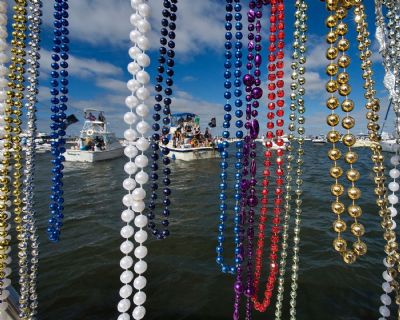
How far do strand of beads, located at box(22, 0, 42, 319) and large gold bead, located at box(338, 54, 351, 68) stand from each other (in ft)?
7.07

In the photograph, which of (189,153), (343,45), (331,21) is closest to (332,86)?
(343,45)

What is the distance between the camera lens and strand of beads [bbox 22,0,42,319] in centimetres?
186

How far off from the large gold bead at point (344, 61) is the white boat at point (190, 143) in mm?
19256

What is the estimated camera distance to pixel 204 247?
4.60m

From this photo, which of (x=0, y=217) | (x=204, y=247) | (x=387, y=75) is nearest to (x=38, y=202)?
(x=204, y=247)

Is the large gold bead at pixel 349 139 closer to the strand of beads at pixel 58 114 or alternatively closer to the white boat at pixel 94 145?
the strand of beads at pixel 58 114

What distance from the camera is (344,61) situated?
1240mm

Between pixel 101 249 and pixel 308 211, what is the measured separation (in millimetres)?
5102

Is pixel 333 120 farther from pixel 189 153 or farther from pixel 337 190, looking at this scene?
pixel 189 153

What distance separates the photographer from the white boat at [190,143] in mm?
21641

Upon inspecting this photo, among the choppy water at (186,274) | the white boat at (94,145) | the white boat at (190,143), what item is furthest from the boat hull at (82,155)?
the choppy water at (186,274)

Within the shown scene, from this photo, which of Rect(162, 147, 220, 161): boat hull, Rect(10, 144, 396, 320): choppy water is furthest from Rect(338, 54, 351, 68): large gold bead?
Rect(162, 147, 220, 161): boat hull

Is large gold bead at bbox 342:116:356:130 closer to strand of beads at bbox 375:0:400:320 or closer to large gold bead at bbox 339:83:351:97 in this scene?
large gold bead at bbox 339:83:351:97

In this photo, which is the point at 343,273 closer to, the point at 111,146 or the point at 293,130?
the point at 293,130
